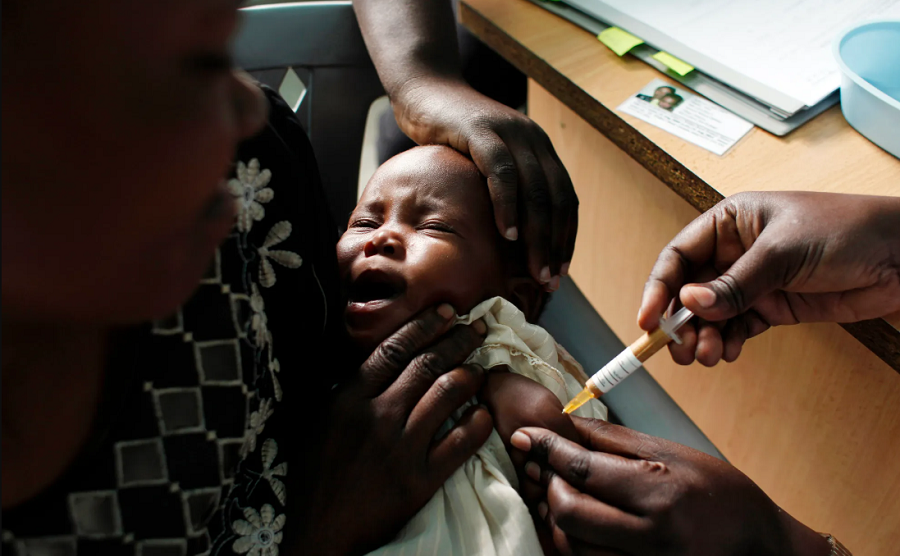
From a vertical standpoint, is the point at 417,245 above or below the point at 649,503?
above

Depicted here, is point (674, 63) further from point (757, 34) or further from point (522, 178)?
point (522, 178)

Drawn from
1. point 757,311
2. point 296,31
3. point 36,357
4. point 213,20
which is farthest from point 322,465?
point 296,31

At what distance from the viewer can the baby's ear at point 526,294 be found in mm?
1223

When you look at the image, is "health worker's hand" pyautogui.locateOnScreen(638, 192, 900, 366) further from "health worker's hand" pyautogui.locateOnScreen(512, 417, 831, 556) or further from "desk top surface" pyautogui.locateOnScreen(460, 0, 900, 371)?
"health worker's hand" pyautogui.locateOnScreen(512, 417, 831, 556)

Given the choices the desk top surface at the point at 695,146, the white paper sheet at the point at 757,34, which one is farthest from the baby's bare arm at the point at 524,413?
the white paper sheet at the point at 757,34

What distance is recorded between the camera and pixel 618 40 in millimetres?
1430

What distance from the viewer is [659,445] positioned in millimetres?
912

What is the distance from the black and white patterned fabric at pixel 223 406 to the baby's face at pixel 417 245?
5.0 inches

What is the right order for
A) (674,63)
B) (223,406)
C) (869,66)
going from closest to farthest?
(223,406), (869,66), (674,63)

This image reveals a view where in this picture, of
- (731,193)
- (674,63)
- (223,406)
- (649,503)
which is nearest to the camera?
(223,406)

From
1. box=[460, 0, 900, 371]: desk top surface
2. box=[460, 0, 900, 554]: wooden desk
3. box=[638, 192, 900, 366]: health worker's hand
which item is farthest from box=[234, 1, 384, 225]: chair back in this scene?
box=[638, 192, 900, 366]: health worker's hand

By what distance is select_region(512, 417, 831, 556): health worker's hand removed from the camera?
0.83 m

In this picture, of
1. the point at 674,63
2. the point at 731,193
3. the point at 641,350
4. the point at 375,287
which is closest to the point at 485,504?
the point at 641,350

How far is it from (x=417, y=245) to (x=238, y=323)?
44 cm
